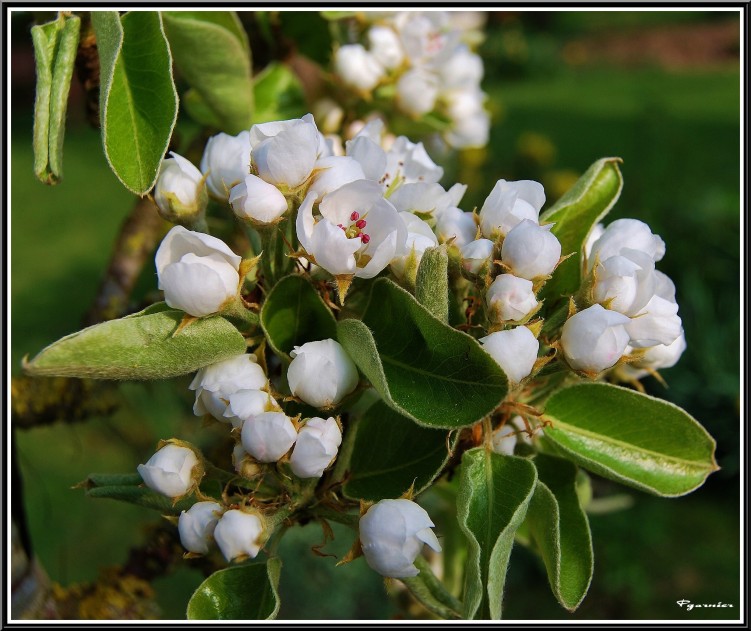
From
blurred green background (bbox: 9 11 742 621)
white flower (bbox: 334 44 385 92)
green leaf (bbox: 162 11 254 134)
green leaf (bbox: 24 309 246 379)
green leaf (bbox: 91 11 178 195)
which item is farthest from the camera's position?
blurred green background (bbox: 9 11 742 621)

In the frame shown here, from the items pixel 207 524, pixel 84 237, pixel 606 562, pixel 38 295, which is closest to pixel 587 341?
pixel 207 524

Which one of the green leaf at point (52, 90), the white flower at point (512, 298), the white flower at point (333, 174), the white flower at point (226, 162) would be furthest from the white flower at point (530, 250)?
the green leaf at point (52, 90)

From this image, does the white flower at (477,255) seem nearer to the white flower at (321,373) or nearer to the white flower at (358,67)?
the white flower at (321,373)

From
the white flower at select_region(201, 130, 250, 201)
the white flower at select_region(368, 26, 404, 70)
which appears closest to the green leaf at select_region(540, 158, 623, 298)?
the white flower at select_region(201, 130, 250, 201)

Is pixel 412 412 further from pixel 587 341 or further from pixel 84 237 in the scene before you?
pixel 84 237

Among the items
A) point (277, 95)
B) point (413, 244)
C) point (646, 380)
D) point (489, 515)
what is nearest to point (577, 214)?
point (413, 244)

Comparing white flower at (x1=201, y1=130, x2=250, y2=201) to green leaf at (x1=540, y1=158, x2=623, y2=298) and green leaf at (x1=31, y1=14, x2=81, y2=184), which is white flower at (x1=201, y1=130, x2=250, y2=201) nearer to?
green leaf at (x1=31, y1=14, x2=81, y2=184)

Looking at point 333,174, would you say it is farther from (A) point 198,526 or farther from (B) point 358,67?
(B) point 358,67
